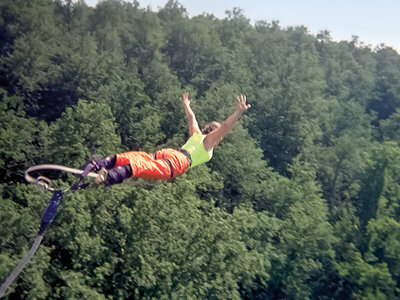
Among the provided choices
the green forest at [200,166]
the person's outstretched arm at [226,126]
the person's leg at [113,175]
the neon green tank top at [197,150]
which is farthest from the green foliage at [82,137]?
the person's leg at [113,175]

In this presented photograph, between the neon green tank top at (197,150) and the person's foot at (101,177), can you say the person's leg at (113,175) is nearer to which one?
the person's foot at (101,177)

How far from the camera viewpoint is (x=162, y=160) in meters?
6.16

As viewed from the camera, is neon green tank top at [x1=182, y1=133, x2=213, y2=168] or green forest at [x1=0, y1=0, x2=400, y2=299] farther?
green forest at [x1=0, y1=0, x2=400, y2=299]

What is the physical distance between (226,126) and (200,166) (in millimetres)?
18844

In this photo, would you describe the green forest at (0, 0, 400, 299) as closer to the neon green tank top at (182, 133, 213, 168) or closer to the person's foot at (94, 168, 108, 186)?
the neon green tank top at (182, 133, 213, 168)

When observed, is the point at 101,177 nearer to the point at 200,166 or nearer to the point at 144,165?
the point at 144,165

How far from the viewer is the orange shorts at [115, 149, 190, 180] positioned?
5812 millimetres

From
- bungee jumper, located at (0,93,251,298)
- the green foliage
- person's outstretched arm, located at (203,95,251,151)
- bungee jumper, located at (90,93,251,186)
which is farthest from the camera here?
the green foliage

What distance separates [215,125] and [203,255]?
13927 mm

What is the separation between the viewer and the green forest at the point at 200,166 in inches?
759

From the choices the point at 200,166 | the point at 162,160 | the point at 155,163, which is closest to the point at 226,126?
the point at 162,160

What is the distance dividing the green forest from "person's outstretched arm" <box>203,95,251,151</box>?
6607 millimetres

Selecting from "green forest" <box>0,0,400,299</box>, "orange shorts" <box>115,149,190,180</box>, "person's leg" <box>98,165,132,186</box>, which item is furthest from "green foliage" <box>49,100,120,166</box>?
"person's leg" <box>98,165,132,186</box>

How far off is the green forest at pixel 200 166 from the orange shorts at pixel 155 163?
6.70m
